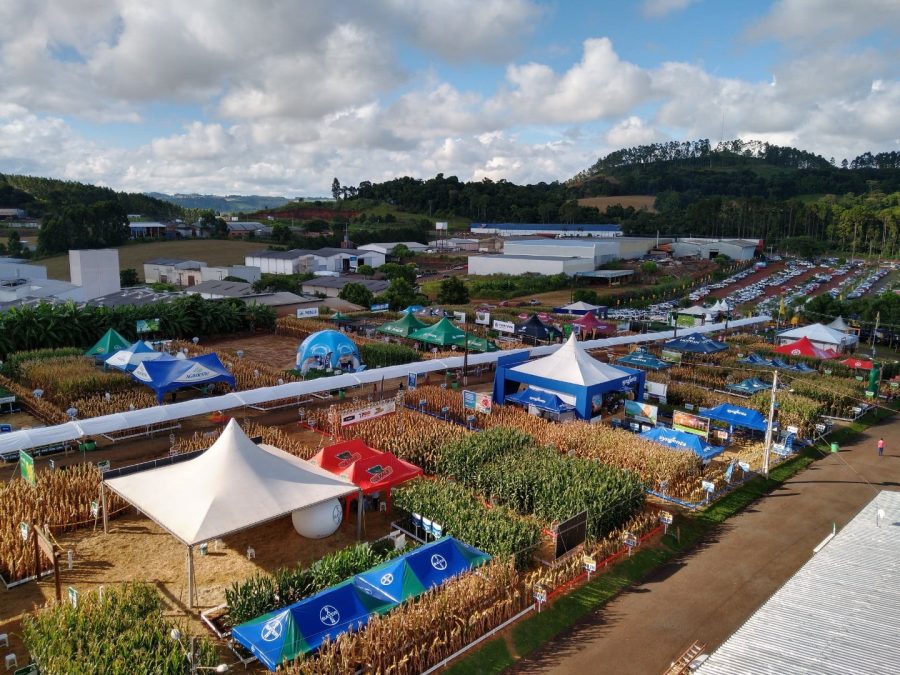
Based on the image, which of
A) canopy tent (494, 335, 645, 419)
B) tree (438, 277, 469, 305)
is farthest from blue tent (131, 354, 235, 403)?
tree (438, 277, 469, 305)

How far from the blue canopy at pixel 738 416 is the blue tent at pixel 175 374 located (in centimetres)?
1818

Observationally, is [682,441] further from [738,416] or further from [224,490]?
[224,490]

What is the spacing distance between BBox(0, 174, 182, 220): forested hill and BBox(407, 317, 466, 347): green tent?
Answer: 97675 mm

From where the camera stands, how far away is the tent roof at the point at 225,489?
38.8 ft

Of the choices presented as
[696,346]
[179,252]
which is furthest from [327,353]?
[179,252]

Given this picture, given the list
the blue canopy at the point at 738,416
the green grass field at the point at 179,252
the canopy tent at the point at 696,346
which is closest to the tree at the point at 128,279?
the green grass field at the point at 179,252

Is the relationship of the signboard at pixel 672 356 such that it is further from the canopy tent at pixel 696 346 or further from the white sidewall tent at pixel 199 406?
the white sidewall tent at pixel 199 406

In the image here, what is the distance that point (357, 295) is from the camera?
52.2 meters

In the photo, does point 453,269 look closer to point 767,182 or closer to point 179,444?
point 179,444

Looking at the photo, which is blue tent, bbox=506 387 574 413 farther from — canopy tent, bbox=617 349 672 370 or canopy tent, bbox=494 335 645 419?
canopy tent, bbox=617 349 672 370

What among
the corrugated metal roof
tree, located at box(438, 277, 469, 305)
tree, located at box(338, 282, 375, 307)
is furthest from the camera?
tree, located at box(438, 277, 469, 305)

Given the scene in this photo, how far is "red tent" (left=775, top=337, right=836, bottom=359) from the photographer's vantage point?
33.2 meters

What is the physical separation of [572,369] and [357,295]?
104 feet

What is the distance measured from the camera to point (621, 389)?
79.3 feet
